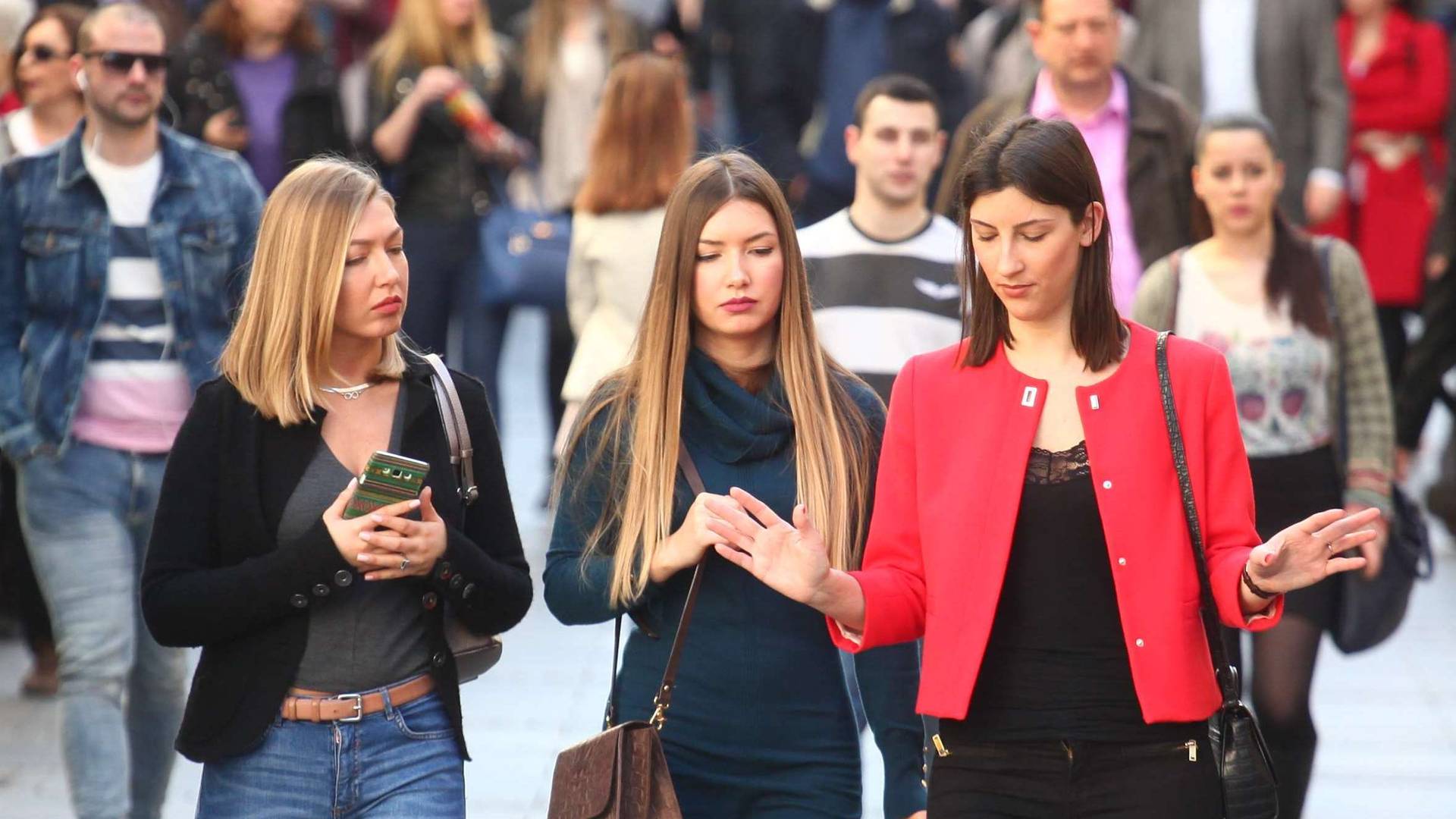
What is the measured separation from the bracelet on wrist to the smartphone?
149 centimetres

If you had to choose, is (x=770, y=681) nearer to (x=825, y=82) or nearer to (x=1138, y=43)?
(x=1138, y=43)

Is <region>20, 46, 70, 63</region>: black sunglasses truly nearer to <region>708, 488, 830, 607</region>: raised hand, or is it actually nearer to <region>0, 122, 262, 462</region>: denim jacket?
<region>0, 122, 262, 462</region>: denim jacket

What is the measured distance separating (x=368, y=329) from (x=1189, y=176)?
3.58 metres

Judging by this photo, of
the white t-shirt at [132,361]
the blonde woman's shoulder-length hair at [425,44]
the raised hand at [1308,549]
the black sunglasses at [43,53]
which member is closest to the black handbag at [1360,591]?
the raised hand at [1308,549]

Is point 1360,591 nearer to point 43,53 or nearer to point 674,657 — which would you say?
point 674,657

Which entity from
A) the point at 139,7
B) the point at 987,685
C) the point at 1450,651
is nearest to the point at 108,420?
the point at 139,7

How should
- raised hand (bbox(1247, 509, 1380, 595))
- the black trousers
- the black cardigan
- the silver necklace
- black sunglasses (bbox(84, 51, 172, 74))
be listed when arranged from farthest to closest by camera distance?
black sunglasses (bbox(84, 51, 172, 74))
the silver necklace
the black cardigan
the black trousers
raised hand (bbox(1247, 509, 1380, 595))

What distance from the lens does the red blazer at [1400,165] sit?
34.8 feet

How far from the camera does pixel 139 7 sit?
619 cm

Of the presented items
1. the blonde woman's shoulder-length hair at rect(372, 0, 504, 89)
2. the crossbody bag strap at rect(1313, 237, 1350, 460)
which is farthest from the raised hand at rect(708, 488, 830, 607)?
the blonde woman's shoulder-length hair at rect(372, 0, 504, 89)

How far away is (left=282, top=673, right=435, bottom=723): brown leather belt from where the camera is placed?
4074mm

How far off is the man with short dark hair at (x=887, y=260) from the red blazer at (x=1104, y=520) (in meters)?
2.22

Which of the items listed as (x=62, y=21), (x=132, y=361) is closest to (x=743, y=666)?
(x=132, y=361)

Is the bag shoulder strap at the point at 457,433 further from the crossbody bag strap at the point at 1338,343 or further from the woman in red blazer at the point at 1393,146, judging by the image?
the woman in red blazer at the point at 1393,146
